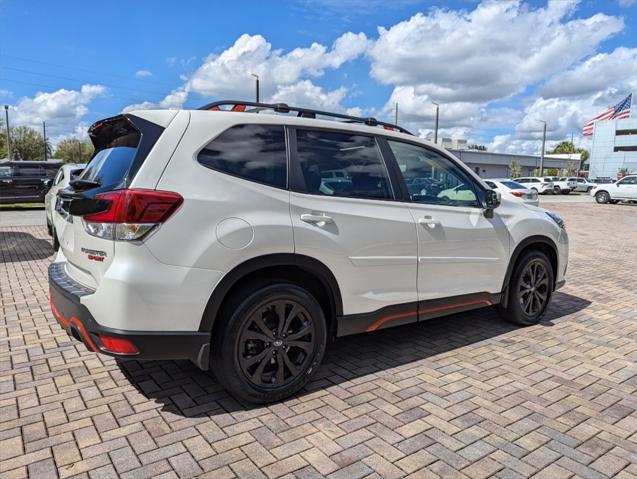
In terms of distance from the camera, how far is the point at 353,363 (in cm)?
399

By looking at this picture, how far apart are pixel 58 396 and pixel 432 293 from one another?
9.34ft

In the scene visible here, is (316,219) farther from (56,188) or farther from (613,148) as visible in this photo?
(613,148)

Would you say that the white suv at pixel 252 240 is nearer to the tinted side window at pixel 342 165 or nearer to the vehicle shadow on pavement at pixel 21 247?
the tinted side window at pixel 342 165

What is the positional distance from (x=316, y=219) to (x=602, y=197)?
106 feet

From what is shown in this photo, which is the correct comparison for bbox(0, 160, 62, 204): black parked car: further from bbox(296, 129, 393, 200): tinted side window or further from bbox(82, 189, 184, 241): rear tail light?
bbox(82, 189, 184, 241): rear tail light

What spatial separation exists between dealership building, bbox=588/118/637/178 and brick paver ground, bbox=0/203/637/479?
92.9m

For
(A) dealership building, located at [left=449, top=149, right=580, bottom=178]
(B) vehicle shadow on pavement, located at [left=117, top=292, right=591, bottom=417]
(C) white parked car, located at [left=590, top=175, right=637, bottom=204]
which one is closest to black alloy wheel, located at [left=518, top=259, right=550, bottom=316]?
(B) vehicle shadow on pavement, located at [left=117, top=292, right=591, bottom=417]

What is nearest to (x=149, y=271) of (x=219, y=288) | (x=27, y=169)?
(x=219, y=288)

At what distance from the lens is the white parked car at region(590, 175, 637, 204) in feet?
95.8

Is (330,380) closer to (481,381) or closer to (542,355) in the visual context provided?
(481,381)

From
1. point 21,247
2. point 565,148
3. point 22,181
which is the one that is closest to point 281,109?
point 21,247

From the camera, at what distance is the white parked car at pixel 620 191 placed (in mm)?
29188

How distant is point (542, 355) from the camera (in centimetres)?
428

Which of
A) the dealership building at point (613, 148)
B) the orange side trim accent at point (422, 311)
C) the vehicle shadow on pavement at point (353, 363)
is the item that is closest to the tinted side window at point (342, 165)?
the orange side trim accent at point (422, 311)
